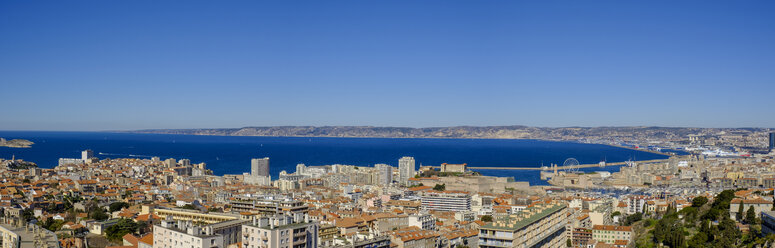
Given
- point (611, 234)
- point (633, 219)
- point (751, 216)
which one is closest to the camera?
point (751, 216)

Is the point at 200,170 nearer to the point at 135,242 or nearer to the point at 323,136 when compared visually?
the point at 135,242

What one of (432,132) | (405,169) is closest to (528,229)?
(405,169)

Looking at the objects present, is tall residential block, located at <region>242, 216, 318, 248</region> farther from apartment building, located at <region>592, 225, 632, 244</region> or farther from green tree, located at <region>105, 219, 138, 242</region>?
apartment building, located at <region>592, 225, 632, 244</region>

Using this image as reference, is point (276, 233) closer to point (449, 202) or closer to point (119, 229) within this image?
point (119, 229)

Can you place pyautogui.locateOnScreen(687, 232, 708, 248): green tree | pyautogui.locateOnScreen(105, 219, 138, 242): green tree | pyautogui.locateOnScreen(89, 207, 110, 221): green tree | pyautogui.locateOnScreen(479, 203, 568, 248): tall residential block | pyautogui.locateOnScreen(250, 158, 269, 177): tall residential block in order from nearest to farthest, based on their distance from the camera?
pyautogui.locateOnScreen(479, 203, 568, 248): tall residential block
pyautogui.locateOnScreen(687, 232, 708, 248): green tree
pyautogui.locateOnScreen(105, 219, 138, 242): green tree
pyautogui.locateOnScreen(89, 207, 110, 221): green tree
pyautogui.locateOnScreen(250, 158, 269, 177): tall residential block

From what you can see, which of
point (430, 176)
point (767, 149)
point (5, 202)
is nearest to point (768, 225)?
point (5, 202)

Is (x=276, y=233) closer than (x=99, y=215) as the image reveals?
Yes

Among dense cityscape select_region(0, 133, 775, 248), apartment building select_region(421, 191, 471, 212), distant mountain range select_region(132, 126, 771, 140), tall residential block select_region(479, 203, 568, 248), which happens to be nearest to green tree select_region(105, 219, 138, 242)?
dense cityscape select_region(0, 133, 775, 248)

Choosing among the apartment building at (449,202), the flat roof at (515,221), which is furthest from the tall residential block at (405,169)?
the flat roof at (515,221)

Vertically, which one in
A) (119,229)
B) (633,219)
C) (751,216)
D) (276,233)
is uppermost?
(276,233)
